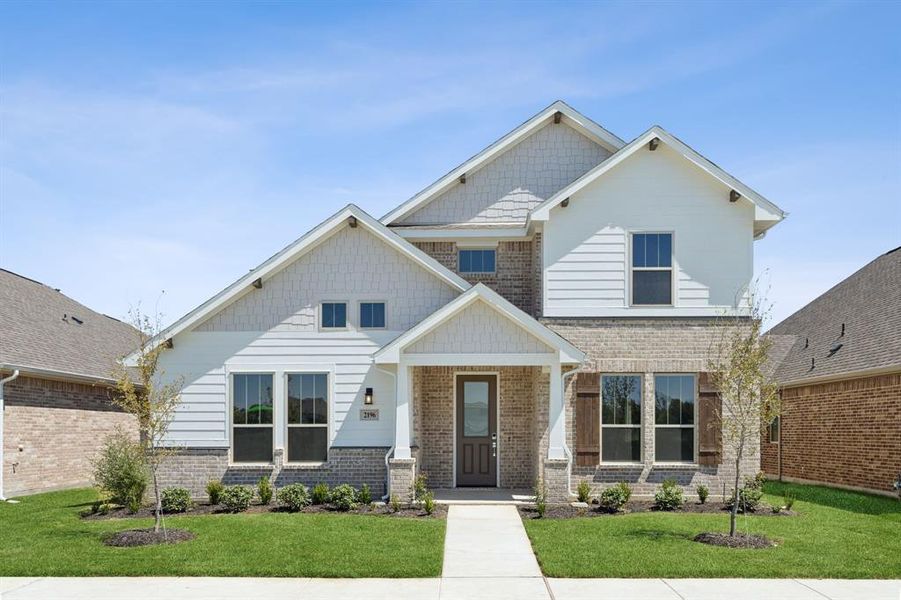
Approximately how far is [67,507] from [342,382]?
6134 mm

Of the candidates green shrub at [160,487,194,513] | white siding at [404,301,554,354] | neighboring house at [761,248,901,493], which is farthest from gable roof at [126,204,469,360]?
neighboring house at [761,248,901,493]

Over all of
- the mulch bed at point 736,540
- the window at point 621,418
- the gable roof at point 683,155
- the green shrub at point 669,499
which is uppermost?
the gable roof at point 683,155

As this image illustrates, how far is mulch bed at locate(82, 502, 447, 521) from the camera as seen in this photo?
14.2 metres

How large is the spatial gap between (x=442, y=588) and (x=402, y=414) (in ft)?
20.7

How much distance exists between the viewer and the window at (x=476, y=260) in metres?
18.4

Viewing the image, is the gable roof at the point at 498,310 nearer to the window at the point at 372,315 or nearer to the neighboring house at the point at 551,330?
the neighboring house at the point at 551,330

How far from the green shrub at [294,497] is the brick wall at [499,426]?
3.24 meters

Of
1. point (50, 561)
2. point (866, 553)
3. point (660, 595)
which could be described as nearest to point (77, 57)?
point (50, 561)

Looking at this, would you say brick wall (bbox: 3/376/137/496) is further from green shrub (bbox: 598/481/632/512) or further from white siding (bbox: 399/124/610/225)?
green shrub (bbox: 598/481/632/512)

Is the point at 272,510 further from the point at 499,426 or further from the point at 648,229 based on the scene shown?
the point at 648,229

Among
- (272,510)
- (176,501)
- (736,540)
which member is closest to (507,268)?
(272,510)

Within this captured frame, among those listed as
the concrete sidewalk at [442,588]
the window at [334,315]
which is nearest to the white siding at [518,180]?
the window at [334,315]

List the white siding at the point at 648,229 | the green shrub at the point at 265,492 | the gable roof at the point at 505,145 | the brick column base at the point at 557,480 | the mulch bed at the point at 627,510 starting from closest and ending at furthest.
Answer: the mulch bed at the point at 627,510 < the brick column base at the point at 557,480 < the green shrub at the point at 265,492 < the white siding at the point at 648,229 < the gable roof at the point at 505,145

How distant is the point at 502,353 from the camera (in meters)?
15.2
